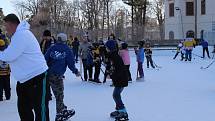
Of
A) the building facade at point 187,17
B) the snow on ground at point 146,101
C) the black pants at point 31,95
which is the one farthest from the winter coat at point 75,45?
the building facade at point 187,17

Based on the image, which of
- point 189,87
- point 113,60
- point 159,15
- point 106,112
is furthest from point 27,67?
point 159,15

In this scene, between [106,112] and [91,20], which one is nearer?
[106,112]

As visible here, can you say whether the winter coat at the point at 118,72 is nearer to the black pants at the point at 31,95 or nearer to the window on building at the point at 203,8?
the black pants at the point at 31,95

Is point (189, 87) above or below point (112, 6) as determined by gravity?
below

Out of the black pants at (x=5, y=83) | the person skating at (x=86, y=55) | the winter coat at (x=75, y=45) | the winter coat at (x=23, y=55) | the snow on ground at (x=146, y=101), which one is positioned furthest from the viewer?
the winter coat at (x=75, y=45)

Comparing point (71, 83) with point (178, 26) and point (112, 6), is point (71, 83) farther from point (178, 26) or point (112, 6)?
point (112, 6)

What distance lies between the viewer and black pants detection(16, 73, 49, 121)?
5797 mm

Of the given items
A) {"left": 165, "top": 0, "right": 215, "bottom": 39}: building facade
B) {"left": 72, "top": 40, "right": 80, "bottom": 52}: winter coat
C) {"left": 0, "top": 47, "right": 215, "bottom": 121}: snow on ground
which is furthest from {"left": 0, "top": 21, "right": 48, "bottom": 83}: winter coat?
{"left": 165, "top": 0, "right": 215, "bottom": 39}: building facade

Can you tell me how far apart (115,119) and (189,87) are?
6.03 metres

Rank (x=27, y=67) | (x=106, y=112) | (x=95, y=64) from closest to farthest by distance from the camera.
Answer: (x=27, y=67)
(x=106, y=112)
(x=95, y=64)

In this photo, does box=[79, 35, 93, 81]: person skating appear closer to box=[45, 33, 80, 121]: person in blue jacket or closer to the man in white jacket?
box=[45, 33, 80, 121]: person in blue jacket

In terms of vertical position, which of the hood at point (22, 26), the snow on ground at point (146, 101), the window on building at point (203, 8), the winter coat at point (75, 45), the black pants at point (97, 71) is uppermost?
the window on building at point (203, 8)

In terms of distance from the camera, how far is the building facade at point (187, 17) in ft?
212

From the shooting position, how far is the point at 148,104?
10.5m
